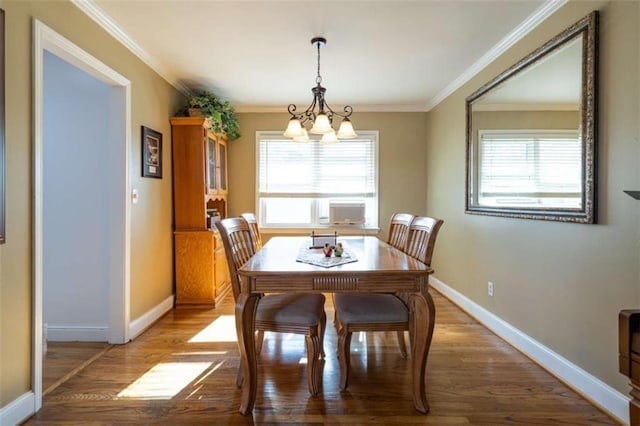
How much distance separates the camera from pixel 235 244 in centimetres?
199

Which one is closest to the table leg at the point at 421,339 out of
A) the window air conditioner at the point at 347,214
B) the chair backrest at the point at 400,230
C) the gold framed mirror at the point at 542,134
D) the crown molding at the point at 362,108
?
the chair backrest at the point at 400,230

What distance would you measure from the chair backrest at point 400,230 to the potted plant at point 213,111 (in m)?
2.21

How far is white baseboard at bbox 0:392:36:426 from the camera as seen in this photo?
5.10 ft

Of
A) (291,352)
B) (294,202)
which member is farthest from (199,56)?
(291,352)

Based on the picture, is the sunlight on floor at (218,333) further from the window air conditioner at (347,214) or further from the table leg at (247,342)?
the window air conditioner at (347,214)

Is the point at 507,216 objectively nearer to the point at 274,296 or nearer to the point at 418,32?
the point at 418,32

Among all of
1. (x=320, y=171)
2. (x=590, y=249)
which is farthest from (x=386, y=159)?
(x=590, y=249)

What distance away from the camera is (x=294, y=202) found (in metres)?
4.44

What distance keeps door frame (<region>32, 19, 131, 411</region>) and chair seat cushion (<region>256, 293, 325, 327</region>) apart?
3.82ft

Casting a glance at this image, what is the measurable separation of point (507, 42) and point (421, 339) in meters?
2.34

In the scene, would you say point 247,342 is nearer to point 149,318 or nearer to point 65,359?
point 65,359

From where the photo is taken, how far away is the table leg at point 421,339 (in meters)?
1.65

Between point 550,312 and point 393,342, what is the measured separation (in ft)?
3.51

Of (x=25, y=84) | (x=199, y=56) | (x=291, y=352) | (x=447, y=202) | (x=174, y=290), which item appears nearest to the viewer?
(x=25, y=84)
